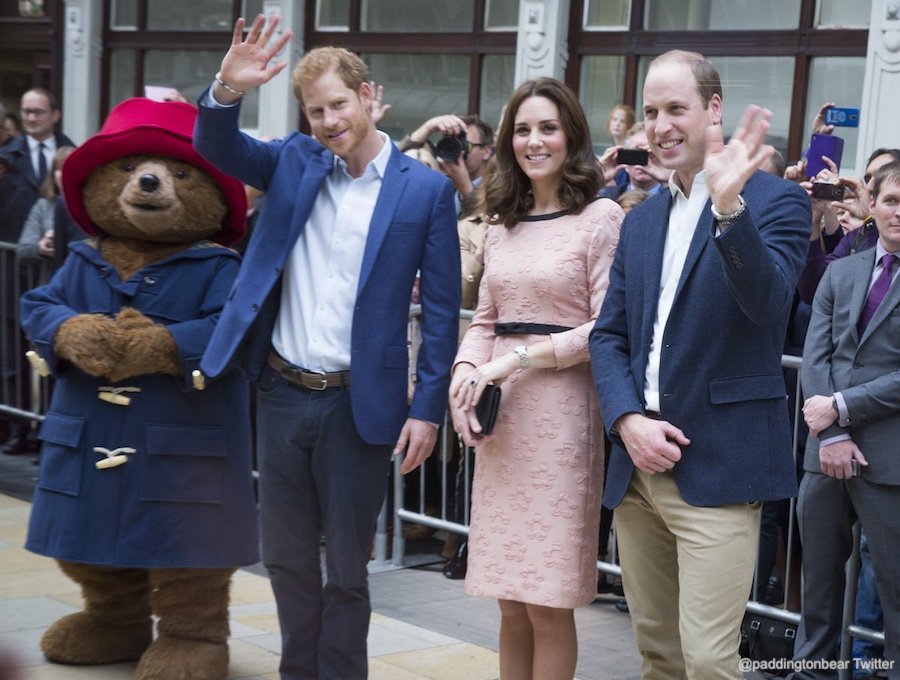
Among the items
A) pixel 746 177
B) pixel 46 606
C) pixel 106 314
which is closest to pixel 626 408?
pixel 746 177

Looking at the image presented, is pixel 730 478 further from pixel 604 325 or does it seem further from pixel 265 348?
pixel 265 348

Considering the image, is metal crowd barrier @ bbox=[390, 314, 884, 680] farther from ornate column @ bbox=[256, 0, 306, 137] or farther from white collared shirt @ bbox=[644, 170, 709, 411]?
ornate column @ bbox=[256, 0, 306, 137]

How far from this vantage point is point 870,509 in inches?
180

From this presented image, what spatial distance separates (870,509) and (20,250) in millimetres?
5476

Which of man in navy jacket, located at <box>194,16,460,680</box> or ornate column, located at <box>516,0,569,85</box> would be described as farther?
ornate column, located at <box>516,0,569,85</box>

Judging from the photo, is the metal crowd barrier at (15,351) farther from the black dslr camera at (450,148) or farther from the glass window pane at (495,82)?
the glass window pane at (495,82)

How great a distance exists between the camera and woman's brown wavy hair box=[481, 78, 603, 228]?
3920mm

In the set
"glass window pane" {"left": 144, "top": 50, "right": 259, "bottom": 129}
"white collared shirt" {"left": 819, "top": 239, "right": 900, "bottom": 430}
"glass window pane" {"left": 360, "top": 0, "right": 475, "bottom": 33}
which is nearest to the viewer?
"white collared shirt" {"left": 819, "top": 239, "right": 900, "bottom": 430}

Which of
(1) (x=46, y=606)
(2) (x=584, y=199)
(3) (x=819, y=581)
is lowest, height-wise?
(1) (x=46, y=606)

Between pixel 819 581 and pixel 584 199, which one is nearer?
pixel 584 199

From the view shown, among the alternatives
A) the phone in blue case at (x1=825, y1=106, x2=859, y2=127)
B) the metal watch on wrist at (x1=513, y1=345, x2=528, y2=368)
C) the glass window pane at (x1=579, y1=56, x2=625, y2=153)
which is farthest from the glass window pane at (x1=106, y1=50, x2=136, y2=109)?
the metal watch on wrist at (x1=513, y1=345, x2=528, y2=368)

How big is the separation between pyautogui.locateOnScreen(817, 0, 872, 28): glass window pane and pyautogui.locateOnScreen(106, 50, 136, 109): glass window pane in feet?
24.1

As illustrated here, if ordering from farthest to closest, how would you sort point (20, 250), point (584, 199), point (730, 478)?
point (20, 250) < point (584, 199) < point (730, 478)

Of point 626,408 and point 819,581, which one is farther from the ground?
point 626,408
